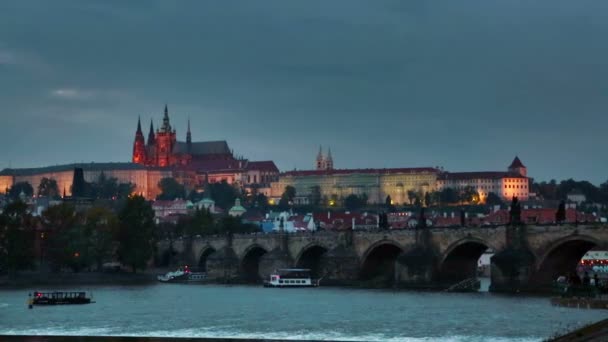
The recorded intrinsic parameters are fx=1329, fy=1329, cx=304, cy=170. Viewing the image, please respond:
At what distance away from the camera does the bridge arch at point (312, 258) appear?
113688 millimetres

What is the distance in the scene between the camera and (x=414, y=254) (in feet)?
313

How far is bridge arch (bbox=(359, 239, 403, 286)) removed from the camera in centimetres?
10306

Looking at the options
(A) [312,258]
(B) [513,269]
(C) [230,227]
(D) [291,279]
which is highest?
(C) [230,227]

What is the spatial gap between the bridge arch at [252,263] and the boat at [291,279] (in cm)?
1019

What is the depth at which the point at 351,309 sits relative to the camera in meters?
76.6

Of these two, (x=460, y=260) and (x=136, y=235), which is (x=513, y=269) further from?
(x=136, y=235)

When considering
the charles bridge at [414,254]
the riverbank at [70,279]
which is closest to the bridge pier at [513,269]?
the charles bridge at [414,254]

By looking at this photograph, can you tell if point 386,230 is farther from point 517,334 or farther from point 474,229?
point 517,334

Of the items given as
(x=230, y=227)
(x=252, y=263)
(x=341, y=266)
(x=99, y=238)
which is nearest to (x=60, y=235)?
(x=99, y=238)

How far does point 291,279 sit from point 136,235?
2307 cm

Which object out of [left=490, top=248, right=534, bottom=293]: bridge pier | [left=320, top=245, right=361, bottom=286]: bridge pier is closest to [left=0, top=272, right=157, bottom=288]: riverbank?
[left=320, top=245, right=361, bottom=286]: bridge pier

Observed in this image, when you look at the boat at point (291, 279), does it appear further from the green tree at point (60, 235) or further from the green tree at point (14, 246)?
the green tree at point (60, 235)

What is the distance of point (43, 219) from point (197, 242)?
50.7 ft

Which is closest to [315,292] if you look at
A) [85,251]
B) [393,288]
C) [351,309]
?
[393,288]
